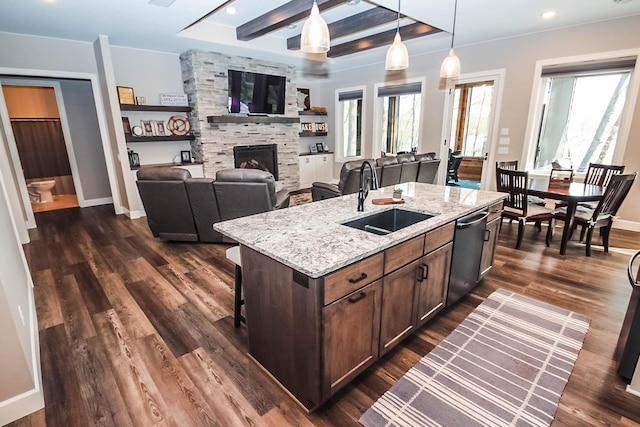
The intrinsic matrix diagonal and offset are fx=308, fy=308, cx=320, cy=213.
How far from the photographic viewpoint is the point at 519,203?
3.81 meters

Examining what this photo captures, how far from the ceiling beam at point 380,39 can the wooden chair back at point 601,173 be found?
2.92 m

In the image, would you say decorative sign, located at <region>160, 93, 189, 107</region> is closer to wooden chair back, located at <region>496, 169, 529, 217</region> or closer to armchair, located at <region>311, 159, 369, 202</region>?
armchair, located at <region>311, 159, 369, 202</region>

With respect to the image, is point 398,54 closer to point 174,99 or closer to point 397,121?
point 174,99

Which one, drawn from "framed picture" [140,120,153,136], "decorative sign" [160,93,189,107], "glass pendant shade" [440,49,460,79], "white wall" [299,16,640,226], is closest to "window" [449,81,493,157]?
"white wall" [299,16,640,226]

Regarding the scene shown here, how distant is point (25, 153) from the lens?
628cm

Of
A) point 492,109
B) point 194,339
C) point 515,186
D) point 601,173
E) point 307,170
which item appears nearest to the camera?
point 194,339

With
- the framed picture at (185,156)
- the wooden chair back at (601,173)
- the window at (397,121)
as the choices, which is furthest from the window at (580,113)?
the framed picture at (185,156)

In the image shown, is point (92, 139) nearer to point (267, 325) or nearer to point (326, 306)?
point (267, 325)

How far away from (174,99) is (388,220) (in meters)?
5.13

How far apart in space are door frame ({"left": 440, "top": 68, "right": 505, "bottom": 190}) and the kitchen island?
3.82 metres

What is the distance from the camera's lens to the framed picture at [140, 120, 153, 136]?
5480 millimetres

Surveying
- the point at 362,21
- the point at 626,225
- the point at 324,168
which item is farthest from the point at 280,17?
the point at 626,225

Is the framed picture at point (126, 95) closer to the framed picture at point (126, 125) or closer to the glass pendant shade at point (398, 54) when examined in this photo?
the framed picture at point (126, 125)

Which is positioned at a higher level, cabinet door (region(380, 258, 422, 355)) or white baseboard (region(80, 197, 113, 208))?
cabinet door (region(380, 258, 422, 355))
